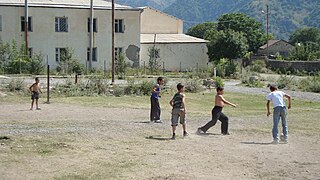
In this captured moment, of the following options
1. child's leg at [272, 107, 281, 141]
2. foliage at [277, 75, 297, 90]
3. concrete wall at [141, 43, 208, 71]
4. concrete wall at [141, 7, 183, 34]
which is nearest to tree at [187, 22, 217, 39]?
concrete wall at [141, 7, 183, 34]

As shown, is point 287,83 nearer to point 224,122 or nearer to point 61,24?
point 61,24

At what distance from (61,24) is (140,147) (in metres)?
38.7

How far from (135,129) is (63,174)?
6.61 meters

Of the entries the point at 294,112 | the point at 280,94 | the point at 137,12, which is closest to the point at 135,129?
the point at 280,94

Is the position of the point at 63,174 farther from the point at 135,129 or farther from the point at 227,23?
the point at 227,23

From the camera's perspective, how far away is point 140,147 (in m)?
13.8

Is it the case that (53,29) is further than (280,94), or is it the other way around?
(53,29)

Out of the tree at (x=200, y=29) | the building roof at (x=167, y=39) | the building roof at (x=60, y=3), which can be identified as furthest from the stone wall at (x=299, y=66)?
the tree at (x=200, y=29)

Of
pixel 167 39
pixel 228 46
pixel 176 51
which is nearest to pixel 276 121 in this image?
pixel 176 51

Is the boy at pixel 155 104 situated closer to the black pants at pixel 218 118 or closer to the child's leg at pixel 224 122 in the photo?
the black pants at pixel 218 118

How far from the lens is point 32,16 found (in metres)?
49.1

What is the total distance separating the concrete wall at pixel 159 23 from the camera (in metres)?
65.7

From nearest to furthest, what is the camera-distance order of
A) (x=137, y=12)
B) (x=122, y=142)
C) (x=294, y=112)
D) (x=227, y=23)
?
(x=122, y=142) < (x=294, y=112) < (x=137, y=12) < (x=227, y=23)

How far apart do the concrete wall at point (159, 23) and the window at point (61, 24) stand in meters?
16.0
